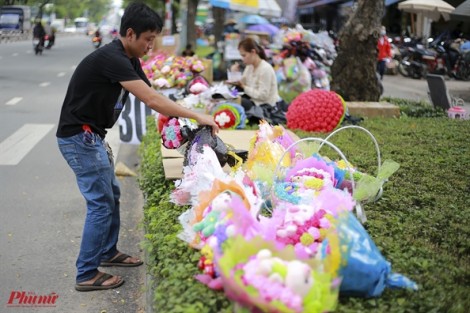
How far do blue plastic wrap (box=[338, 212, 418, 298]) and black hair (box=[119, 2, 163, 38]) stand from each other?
1.83m

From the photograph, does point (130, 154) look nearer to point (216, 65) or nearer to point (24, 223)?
point (24, 223)

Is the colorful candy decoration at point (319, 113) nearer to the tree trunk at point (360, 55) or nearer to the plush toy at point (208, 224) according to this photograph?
the tree trunk at point (360, 55)

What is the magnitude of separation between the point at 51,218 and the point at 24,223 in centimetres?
28

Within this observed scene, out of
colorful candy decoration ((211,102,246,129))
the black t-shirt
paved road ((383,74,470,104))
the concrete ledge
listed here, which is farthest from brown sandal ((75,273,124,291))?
paved road ((383,74,470,104))

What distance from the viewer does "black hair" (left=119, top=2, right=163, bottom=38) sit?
13.4ft

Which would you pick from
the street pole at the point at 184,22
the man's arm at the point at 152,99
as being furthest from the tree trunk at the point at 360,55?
the street pole at the point at 184,22

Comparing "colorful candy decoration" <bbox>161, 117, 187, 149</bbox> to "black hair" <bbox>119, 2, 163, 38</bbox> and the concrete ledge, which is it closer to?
"black hair" <bbox>119, 2, 163, 38</bbox>

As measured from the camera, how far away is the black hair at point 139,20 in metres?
4.07

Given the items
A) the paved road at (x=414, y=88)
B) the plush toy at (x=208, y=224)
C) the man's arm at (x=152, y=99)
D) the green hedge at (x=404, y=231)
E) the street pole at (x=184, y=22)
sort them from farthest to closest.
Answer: the street pole at (x=184, y=22) < the paved road at (x=414, y=88) < the man's arm at (x=152, y=99) < the plush toy at (x=208, y=224) < the green hedge at (x=404, y=231)

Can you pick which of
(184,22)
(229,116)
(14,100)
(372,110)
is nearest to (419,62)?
(184,22)

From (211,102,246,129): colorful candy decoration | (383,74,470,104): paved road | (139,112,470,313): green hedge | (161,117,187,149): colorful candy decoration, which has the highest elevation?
(161,117,187,149): colorful candy decoration

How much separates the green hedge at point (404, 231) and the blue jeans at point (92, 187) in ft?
1.14

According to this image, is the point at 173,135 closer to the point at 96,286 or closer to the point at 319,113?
the point at 96,286

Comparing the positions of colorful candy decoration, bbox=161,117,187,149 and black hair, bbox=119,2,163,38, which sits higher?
black hair, bbox=119,2,163,38
